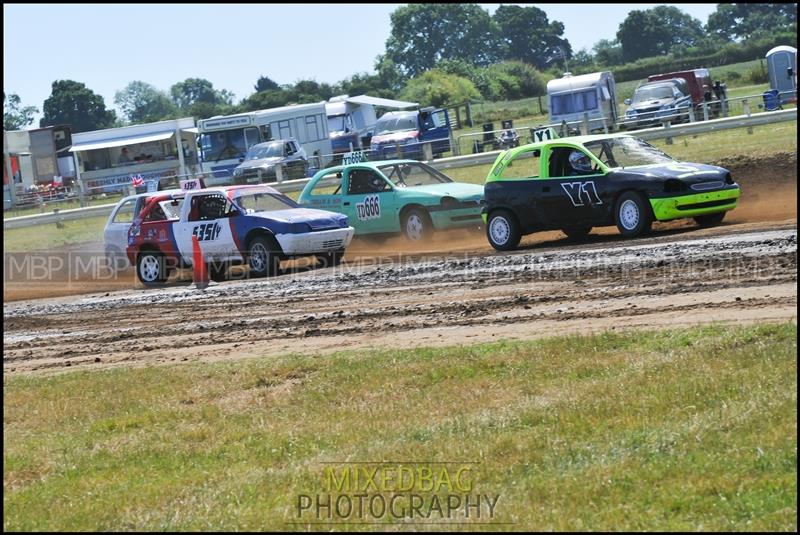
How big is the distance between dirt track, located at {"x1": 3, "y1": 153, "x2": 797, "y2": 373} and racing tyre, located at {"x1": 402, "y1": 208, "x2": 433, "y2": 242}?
1.24 meters

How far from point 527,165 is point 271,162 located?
23.0 metres

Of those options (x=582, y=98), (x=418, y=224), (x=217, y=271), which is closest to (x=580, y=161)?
(x=418, y=224)

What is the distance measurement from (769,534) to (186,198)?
15.9 meters

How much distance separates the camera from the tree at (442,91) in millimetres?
71125

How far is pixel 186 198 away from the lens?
20.2 meters

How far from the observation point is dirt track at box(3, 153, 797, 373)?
452 inches

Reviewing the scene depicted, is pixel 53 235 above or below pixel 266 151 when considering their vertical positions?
below

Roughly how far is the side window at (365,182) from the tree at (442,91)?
1946 inches

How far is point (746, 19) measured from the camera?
97.9m

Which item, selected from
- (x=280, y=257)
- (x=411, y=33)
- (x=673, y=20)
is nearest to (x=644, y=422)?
(x=280, y=257)

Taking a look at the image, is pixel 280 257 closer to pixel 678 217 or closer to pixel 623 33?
pixel 678 217

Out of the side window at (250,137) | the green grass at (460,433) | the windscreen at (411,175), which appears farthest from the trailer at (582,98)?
the green grass at (460,433)

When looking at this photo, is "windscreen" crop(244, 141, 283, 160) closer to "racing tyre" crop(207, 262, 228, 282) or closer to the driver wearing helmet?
"racing tyre" crop(207, 262, 228, 282)

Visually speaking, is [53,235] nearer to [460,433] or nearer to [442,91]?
[460,433]
